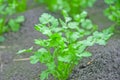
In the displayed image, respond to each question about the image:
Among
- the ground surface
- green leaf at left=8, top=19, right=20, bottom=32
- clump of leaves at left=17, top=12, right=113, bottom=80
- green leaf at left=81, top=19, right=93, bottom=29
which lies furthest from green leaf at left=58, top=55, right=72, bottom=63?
green leaf at left=8, top=19, right=20, bottom=32

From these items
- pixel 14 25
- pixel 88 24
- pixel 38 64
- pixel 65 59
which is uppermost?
pixel 65 59

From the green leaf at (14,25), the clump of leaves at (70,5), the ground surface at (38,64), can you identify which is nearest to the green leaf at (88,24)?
the ground surface at (38,64)

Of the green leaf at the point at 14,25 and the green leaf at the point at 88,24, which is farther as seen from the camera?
the green leaf at the point at 14,25

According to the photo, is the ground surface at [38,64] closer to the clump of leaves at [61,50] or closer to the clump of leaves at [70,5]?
the clump of leaves at [61,50]

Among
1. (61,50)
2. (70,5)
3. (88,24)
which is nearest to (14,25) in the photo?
(70,5)

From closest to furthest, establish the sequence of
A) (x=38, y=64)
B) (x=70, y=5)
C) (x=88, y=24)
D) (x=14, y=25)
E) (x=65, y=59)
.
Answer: (x=65, y=59), (x=38, y=64), (x=88, y=24), (x=14, y=25), (x=70, y=5)

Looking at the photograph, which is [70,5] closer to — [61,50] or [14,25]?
[14,25]

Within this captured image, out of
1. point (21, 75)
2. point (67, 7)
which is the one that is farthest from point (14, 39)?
point (21, 75)

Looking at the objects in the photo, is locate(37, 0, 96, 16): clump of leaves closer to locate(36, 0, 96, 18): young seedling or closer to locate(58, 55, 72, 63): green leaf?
locate(36, 0, 96, 18): young seedling
